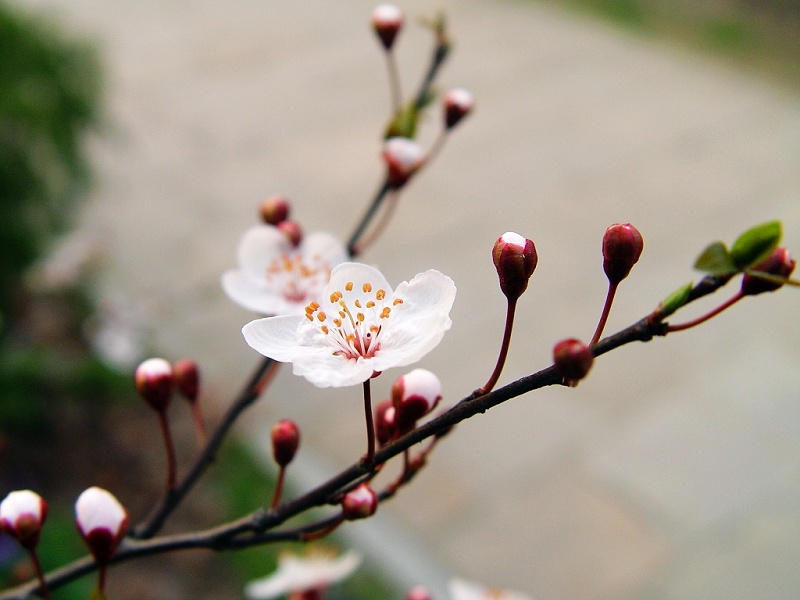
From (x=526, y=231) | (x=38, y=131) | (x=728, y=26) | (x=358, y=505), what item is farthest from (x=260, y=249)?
(x=728, y=26)

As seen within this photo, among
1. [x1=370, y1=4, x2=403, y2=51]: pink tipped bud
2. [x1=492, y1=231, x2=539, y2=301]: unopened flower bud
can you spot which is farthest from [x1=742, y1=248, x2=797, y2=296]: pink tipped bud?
[x1=370, y1=4, x2=403, y2=51]: pink tipped bud

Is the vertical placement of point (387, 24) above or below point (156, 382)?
above

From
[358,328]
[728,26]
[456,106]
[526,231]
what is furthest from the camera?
[728,26]

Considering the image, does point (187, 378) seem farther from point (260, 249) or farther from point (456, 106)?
point (456, 106)

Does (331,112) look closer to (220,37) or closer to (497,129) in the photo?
(497,129)

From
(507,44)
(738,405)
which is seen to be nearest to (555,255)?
(738,405)

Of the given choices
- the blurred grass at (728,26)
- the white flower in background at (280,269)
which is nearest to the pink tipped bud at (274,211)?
the white flower in background at (280,269)

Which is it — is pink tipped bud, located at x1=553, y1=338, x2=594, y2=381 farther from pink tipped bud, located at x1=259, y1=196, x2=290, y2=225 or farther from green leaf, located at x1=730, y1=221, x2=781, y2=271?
pink tipped bud, located at x1=259, y1=196, x2=290, y2=225

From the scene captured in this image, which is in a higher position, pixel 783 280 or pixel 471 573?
pixel 783 280
